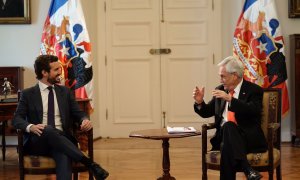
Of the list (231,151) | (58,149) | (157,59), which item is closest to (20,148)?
(58,149)

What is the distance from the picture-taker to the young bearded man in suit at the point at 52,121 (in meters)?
3.54

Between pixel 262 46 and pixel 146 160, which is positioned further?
pixel 262 46

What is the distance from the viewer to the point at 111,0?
7.14 metres

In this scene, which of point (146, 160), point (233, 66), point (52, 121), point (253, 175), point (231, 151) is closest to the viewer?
point (253, 175)

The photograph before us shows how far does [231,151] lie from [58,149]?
3.80 ft

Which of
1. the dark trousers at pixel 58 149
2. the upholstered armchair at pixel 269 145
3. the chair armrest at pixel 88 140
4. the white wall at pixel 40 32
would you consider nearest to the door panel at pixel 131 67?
the white wall at pixel 40 32

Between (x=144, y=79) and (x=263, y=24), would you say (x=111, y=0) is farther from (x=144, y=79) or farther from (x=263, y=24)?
(x=263, y=24)

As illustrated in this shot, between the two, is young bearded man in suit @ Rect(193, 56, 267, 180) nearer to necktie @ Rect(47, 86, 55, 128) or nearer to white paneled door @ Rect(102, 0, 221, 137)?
necktie @ Rect(47, 86, 55, 128)

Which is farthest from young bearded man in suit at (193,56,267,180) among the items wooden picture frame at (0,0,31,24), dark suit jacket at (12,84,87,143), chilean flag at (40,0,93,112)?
wooden picture frame at (0,0,31,24)

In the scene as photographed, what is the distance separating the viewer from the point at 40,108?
375 centimetres

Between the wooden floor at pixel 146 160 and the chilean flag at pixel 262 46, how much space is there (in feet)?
2.76

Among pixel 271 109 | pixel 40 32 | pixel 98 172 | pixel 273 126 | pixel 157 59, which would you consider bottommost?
pixel 98 172

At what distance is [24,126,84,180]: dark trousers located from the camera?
11.5ft

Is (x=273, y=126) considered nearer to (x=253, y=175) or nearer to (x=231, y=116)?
(x=231, y=116)
